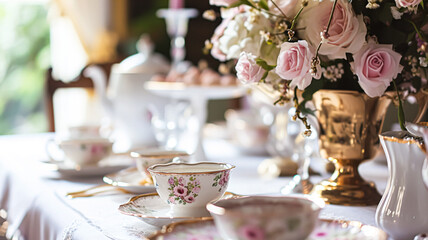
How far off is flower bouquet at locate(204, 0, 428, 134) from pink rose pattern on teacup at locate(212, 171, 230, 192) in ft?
0.53

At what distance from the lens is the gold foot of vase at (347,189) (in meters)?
1.01

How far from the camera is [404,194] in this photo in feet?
2.52

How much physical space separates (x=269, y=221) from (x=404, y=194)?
0.25 m

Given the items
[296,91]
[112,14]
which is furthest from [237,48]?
[112,14]

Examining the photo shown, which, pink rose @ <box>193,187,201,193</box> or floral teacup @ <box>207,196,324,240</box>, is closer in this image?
floral teacup @ <box>207,196,324,240</box>

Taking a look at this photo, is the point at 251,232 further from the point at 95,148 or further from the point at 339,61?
the point at 95,148

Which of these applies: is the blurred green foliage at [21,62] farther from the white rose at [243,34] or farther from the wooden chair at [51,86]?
the white rose at [243,34]

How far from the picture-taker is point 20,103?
5016 millimetres

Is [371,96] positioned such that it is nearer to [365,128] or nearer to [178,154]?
[365,128]

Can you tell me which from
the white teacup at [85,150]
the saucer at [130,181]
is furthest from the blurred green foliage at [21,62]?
the saucer at [130,181]

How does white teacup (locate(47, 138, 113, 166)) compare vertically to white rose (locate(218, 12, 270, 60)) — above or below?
below

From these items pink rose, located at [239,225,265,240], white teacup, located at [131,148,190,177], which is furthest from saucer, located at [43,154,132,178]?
pink rose, located at [239,225,265,240]

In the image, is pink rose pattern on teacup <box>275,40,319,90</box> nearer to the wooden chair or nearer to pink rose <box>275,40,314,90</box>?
pink rose <box>275,40,314,90</box>

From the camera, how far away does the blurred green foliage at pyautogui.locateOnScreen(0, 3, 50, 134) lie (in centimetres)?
482
